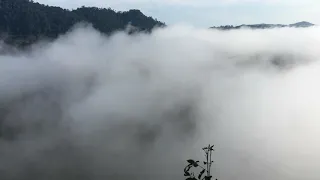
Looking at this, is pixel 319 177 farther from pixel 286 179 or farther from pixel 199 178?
pixel 199 178

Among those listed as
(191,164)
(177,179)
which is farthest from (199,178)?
(177,179)

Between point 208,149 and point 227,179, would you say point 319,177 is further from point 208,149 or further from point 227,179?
point 208,149

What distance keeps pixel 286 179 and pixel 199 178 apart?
203 meters

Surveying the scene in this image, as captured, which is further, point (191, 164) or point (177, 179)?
point (177, 179)

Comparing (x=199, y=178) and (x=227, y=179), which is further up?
(x=199, y=178)

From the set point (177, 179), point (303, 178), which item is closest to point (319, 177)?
point (303, 178)

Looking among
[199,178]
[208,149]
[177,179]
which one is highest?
[208,149]

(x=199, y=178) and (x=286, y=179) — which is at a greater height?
(x=199, y=178)

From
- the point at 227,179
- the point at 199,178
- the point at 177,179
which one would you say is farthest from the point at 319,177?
the point at 199,178

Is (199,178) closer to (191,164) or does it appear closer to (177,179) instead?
(191,164)

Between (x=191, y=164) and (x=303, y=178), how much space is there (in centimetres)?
20198

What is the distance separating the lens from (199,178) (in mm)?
10086

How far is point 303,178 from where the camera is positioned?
196m

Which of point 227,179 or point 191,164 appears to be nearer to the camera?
point 191,164
